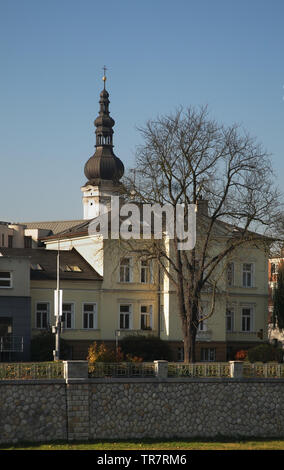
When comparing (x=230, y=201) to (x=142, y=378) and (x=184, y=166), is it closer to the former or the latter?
(x=184, y=166)

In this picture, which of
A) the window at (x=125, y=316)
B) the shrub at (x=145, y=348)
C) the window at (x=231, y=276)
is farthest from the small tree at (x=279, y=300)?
the window at (x=125, y=316)

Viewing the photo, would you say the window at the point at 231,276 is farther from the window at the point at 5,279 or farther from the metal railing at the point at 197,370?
the metal railing at the point at 197,370

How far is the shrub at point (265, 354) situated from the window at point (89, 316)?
8943mm

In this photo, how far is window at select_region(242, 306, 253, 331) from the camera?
2450 inches

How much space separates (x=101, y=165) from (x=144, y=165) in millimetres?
43872

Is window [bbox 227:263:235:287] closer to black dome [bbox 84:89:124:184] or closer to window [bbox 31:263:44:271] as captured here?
window [bbox 31:263:44:271]

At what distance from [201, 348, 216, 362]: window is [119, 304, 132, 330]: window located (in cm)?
484

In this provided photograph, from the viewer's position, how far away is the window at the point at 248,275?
62188 millimetres

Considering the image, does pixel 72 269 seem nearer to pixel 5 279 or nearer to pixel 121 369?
pixel 5 279

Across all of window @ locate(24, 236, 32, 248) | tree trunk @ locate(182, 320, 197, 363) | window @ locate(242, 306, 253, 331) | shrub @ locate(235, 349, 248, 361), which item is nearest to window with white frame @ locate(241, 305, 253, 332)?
window @ locate(242, 306, 253, 331)

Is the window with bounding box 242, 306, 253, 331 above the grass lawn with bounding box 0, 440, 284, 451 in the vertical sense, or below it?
above

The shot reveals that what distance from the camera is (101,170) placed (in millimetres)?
93000

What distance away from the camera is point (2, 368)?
36.4 metres

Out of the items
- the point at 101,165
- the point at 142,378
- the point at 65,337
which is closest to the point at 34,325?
the point at 65,337
